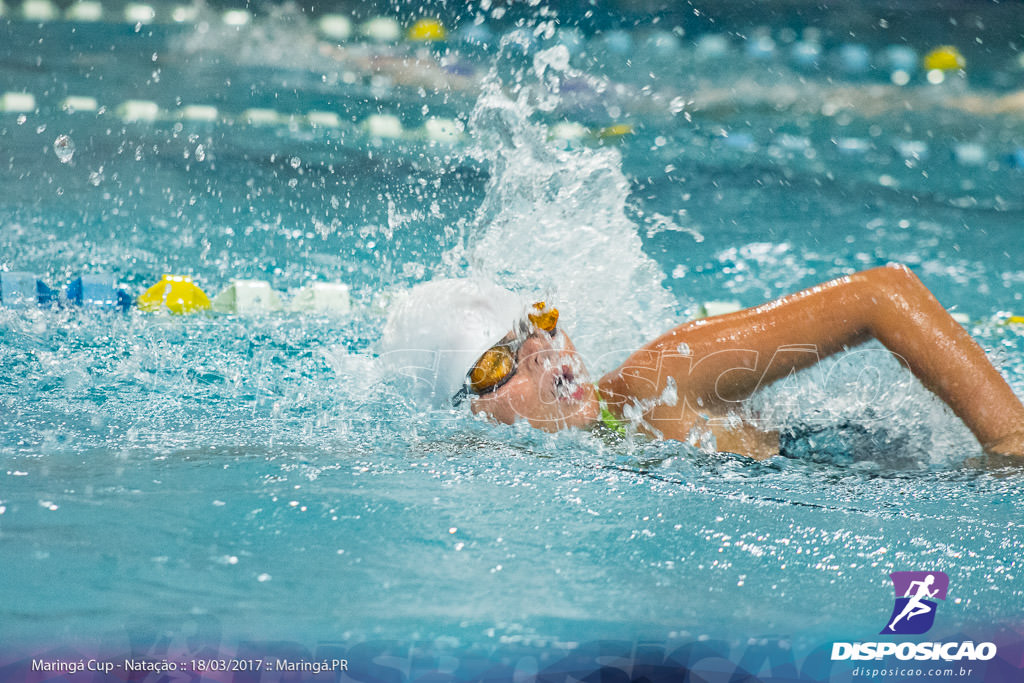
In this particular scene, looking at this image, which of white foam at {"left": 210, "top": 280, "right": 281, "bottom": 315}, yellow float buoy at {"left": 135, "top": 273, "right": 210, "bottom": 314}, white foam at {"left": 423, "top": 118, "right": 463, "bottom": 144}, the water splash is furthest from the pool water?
white foam at {"left": 423, "top": 118, "right": 463, "bottom": 144}

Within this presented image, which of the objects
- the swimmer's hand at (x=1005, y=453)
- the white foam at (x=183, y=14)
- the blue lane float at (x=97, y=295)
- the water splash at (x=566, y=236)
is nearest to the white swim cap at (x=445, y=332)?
the water splash at (x=566, y=236)

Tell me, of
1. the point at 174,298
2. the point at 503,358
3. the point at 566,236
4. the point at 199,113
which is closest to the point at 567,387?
the point at 503,358

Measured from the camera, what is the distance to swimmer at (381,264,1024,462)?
1.79 metres

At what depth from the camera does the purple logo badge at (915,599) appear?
1.20 meters

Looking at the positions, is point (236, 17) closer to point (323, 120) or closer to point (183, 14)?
point (183, 14)

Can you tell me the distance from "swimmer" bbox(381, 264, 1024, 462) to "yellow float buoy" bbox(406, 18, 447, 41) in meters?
8.18

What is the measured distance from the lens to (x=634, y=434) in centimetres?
205

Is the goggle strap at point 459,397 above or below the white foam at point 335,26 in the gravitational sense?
below

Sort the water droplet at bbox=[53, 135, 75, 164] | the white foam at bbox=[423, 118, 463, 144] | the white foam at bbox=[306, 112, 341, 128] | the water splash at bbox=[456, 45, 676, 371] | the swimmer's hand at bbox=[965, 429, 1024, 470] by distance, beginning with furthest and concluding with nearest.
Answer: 1. the white foam at bbox=[423, 118, 463, 144]
2. the white foam at bbox=[306, 112, 341, 128]
3. the water droplet at bbox=[53, 135, 75, 164]
4. the water splash at bbox=[456, 45, 676, 371]
5. the swimmer's hand at bbox=[965, 429, 1024, 470]

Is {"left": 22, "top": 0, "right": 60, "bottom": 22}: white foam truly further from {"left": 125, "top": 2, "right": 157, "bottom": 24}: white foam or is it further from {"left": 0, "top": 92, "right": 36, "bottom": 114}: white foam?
{"left": 0, "top": 92, "right": 36, "bottom": 114}: white foam

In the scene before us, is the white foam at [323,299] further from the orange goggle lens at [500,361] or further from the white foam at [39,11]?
the orange goggle lens at [500,361]

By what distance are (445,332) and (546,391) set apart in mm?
320

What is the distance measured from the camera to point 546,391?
6.75ft

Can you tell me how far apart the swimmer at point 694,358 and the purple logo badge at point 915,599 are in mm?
654
